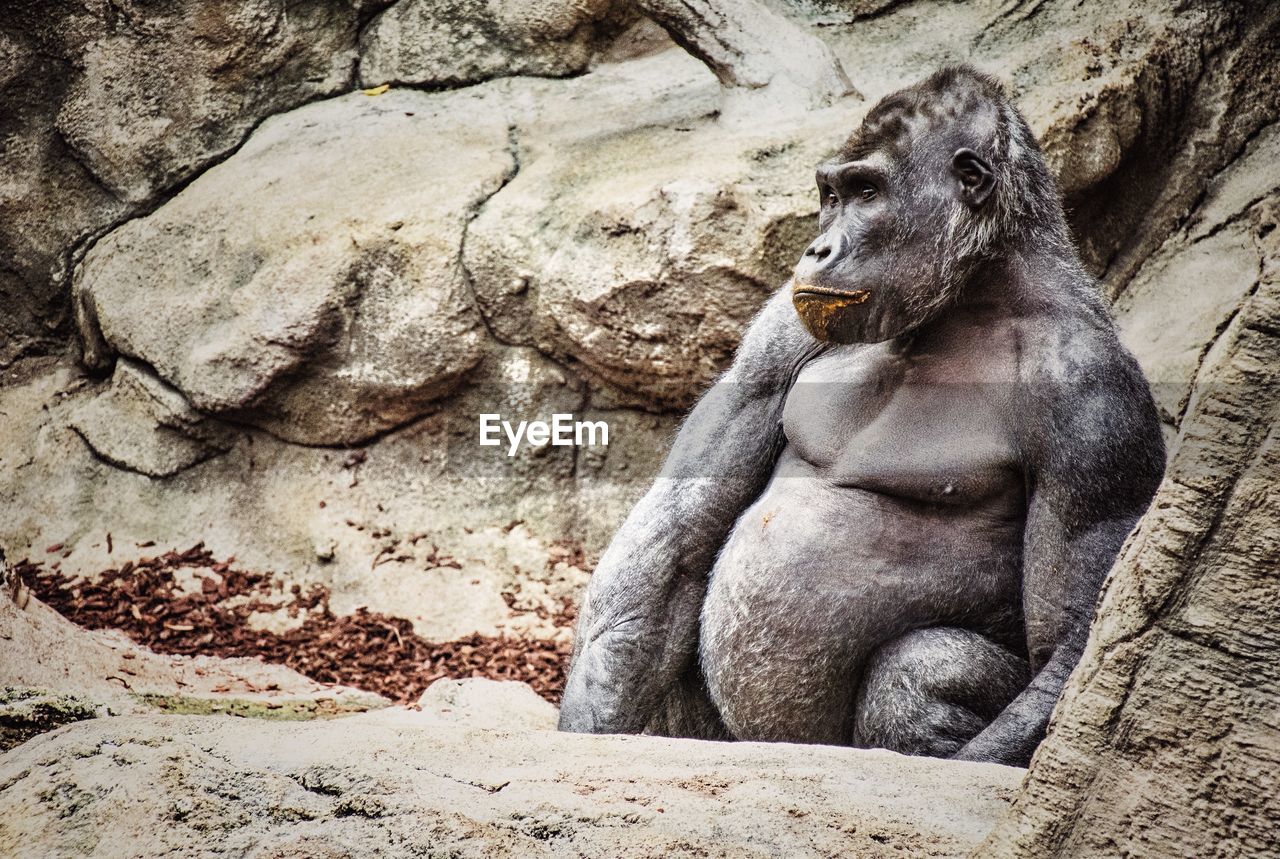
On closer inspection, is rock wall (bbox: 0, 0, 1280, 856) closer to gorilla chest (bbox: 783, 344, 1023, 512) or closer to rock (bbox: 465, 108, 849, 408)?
rock (bbox: 465, 108, 849, 408)

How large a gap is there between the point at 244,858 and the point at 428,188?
146 inches

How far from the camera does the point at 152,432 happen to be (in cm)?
522

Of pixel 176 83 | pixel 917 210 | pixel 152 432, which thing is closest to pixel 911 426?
pixel 917 210

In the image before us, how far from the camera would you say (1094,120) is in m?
4.58

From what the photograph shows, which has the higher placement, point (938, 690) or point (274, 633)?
point (938, 690)

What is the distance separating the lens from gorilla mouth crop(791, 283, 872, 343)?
9.17 feet

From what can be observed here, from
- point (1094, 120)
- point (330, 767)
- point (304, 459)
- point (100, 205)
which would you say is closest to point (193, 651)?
point (304, 459)

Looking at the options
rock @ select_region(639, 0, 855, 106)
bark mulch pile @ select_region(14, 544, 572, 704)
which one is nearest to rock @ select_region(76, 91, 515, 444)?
bark mulch pile @ select_region(14, 544, 572, 704)

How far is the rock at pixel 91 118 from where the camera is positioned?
220 inches

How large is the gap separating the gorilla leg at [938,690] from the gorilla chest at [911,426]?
303mm

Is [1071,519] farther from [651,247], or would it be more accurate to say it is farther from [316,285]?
[316,285]

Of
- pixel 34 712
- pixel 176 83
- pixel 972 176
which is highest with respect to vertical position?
pixel 972 176

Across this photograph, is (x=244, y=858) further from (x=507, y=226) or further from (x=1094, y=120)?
(x=1094, y=120)

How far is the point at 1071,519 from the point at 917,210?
714mm
